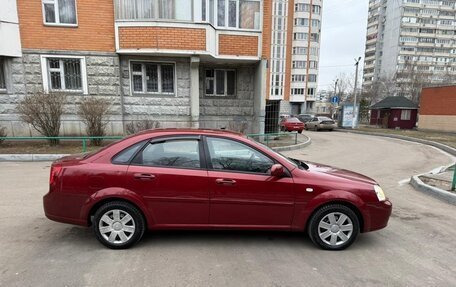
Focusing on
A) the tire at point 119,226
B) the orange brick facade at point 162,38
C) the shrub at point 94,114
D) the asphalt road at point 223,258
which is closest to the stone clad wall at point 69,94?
the shrub at point 94,114

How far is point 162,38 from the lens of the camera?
37.0 ft

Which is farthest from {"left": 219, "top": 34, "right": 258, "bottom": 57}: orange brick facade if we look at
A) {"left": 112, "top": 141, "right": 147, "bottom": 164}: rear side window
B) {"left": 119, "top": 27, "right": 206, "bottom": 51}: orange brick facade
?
{"left": 112, "top": 141, "right": 147, "bottom": 164}: rear side window

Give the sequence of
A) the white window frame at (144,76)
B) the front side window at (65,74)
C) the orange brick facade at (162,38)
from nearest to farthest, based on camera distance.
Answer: the orange brick facade at (162,38) < the front side window at (65,74) < the white window frame at (144,76)

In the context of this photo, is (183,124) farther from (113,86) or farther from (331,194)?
(331,194)

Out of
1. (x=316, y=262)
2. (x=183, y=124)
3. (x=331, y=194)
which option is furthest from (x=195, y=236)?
(x=183, y=124)

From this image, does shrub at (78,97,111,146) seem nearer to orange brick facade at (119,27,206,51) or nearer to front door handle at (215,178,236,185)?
orange brick facade at (119,27,206,51)

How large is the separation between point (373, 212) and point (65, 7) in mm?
13567

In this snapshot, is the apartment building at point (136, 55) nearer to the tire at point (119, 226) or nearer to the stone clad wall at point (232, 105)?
the stone clad wall at point (232, 105)

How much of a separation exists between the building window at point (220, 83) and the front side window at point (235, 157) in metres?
10.5

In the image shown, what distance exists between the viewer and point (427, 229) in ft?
14.0

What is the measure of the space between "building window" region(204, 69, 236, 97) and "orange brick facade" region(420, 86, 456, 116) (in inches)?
820

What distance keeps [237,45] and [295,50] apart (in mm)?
53498

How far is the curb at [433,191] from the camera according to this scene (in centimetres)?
555

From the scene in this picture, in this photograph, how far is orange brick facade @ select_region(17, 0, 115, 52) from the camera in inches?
444
